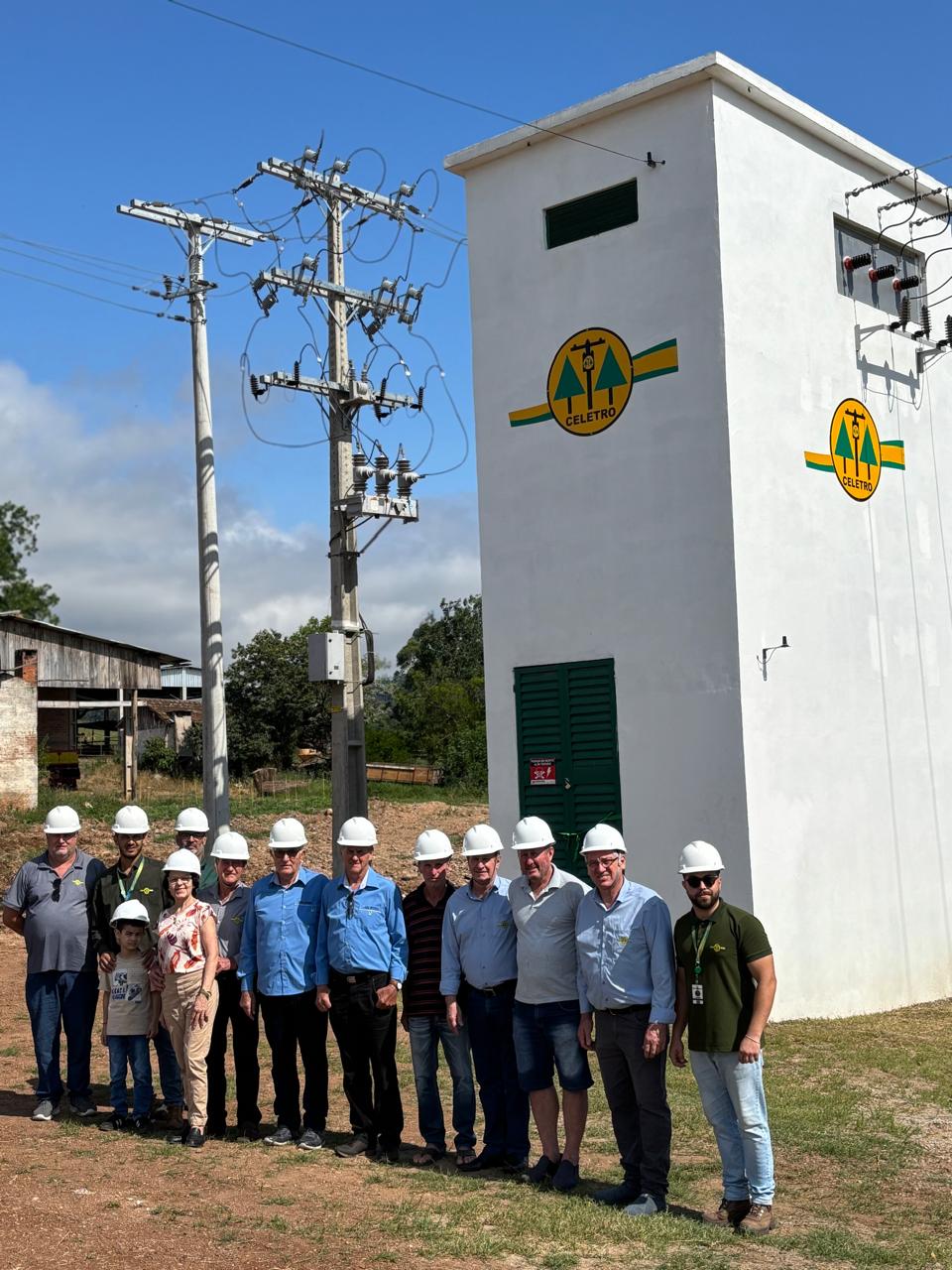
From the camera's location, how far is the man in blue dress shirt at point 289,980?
776 centimetres

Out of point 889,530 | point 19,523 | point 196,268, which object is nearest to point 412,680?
point 19,523

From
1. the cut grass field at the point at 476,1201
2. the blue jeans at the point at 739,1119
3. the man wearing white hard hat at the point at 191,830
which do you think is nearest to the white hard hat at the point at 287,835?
the man wearing white hard hat at the point at 191,830

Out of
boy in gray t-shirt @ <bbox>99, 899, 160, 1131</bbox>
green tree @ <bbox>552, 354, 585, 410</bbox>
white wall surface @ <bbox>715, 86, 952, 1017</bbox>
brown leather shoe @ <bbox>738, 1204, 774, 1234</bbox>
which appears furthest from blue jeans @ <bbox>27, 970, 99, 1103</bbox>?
green tree @ <bbox>552, 354, 585, 410</bbox>

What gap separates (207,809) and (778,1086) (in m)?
8.42

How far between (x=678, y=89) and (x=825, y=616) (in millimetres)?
4755

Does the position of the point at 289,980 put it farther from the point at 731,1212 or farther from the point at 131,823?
the point at 731,1212

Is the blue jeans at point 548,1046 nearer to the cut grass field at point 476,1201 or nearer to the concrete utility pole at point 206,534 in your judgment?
the cut grass field at point 476,1201

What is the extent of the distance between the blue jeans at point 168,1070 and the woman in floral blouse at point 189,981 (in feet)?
1.19

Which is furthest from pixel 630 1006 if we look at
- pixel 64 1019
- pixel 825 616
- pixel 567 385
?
pixel 567 385

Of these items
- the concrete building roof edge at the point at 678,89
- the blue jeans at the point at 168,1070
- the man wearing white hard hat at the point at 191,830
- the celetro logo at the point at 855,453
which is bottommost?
the blue jeans at the point at 168,1070

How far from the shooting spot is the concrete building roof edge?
11773 millimetres

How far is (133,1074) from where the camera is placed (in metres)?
8.21

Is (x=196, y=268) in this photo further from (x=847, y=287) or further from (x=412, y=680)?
(x=412, y=680)

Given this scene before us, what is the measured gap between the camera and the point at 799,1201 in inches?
275
